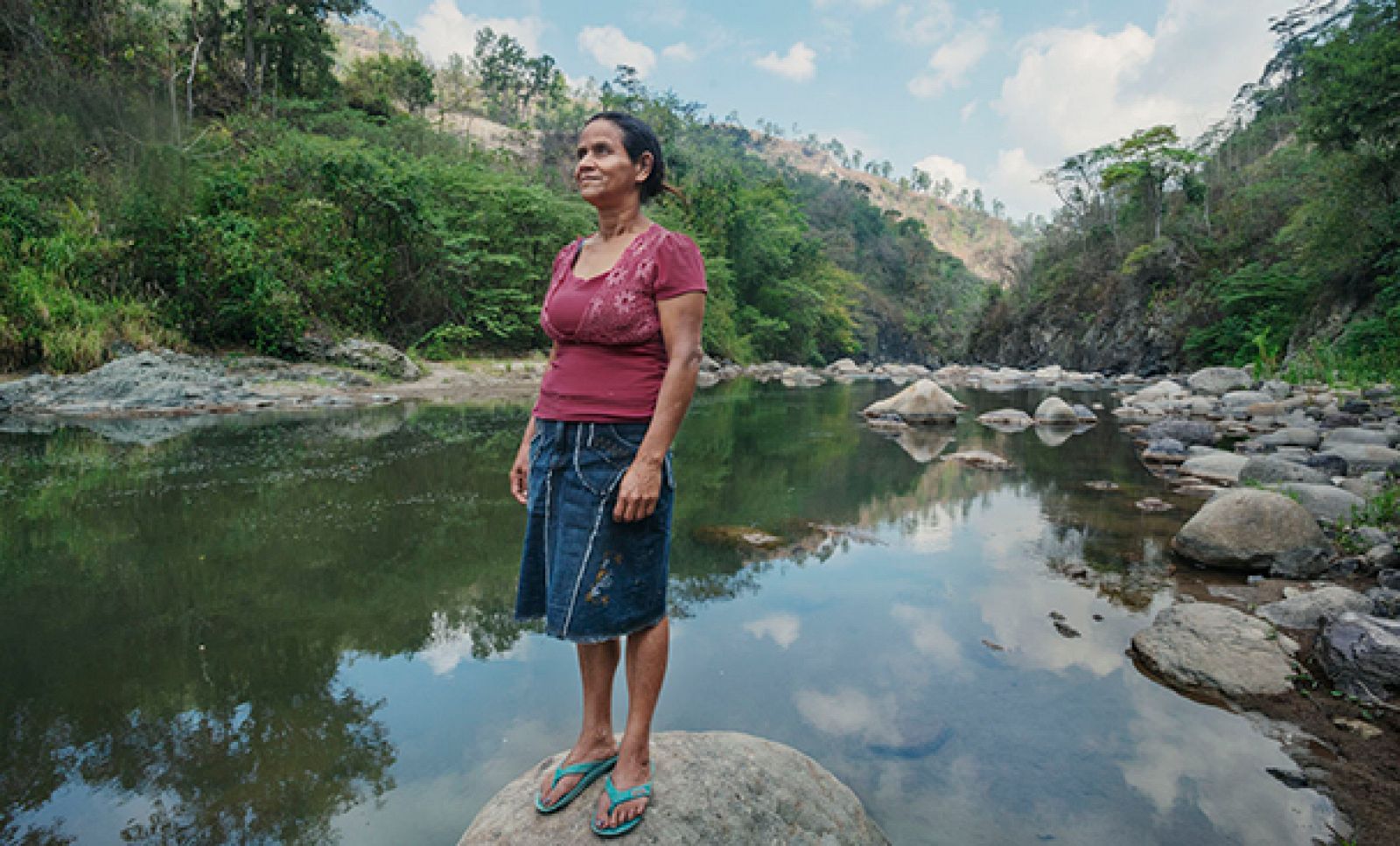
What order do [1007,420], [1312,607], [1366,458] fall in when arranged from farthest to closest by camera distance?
[1007,420], [1366,458], [1312,607]

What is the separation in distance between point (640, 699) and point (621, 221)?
1147 mm

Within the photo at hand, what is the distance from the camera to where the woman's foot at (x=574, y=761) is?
1735 mm

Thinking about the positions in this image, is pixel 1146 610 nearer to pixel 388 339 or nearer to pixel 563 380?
pixel 563 380

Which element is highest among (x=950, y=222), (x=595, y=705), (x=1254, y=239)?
(x=950, y=222)

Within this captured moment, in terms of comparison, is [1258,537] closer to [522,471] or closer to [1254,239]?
[522,471]

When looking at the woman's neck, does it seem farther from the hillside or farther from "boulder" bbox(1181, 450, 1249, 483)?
the hillside

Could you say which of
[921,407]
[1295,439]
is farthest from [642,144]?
[921,407]

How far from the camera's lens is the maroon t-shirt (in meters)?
1.58

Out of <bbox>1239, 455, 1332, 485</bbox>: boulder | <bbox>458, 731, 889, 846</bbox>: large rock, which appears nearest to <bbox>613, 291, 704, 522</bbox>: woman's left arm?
<bbox>458, 731, 889, 846</bbox>: large rock

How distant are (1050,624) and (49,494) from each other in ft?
23.0

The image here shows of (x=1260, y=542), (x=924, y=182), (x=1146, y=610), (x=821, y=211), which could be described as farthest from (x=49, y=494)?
(x=924, y=182)

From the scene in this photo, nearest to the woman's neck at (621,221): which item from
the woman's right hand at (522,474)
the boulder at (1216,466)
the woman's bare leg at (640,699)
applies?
the woman's right hand at (522,474)

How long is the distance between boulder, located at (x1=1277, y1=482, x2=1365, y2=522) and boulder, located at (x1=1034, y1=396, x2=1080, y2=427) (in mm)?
7553

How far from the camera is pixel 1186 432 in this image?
971 cm
